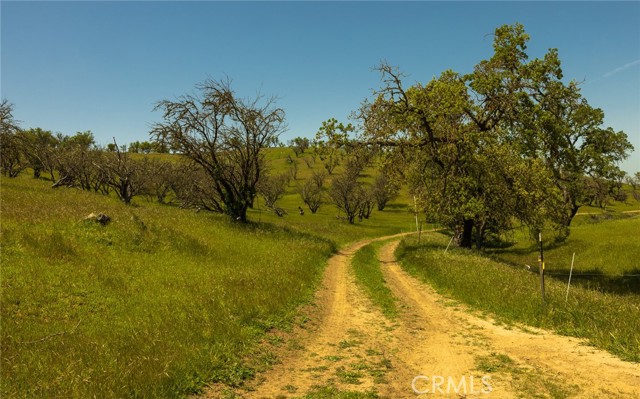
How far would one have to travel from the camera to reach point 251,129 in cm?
2800

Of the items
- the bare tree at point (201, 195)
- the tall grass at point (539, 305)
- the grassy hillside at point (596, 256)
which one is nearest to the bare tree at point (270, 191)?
the bare tree at point (201, 195)

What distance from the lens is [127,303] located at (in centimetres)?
1009

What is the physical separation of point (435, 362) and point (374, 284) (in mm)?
8473

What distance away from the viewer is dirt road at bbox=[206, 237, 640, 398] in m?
6.64

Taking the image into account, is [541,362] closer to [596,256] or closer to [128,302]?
Result: [128,302]

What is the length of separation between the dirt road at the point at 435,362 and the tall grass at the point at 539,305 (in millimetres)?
616

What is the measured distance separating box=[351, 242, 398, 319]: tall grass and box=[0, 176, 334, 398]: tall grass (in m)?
2.46

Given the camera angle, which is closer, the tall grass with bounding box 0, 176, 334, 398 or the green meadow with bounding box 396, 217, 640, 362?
the tall grass with bounding box 0, 176, 334, 398

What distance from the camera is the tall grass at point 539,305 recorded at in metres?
8.64

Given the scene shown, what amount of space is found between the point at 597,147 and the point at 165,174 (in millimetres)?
58371

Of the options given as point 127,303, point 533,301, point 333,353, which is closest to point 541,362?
point 533,301

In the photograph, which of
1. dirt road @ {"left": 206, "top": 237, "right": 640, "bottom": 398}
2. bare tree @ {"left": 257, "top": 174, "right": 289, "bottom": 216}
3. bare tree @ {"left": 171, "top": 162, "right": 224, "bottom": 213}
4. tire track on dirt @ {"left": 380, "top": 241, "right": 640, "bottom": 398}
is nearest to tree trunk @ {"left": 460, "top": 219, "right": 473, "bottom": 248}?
tire track on dirt @ {"left": 380, "top": 241, "right": 640, "bottom": 398}

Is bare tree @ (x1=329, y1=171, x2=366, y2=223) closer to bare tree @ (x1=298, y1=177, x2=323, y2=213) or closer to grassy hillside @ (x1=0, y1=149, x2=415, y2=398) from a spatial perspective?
bare tree @ (x1=298, y1=177, x2=323, y2=213)

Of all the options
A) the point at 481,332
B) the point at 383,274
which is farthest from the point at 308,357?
the point at 383,274
